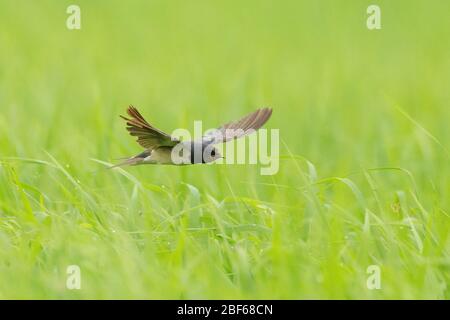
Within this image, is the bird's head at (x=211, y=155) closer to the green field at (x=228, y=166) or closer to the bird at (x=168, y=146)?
the bird at (x=168, y=146)

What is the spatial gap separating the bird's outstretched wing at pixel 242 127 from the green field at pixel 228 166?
0.22 metres

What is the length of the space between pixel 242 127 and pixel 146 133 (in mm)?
558

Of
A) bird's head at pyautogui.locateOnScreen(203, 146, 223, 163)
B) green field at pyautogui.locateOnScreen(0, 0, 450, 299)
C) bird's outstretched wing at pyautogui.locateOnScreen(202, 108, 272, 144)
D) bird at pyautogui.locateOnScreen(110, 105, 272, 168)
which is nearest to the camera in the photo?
green field at pyautogui.locateOnScreen(0, 0, 450, 299)

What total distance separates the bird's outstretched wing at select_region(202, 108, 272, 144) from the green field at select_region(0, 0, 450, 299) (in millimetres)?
225

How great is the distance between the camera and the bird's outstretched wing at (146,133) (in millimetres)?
4289

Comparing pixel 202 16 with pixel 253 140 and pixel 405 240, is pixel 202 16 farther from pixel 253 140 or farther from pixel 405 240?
pixel 405 240

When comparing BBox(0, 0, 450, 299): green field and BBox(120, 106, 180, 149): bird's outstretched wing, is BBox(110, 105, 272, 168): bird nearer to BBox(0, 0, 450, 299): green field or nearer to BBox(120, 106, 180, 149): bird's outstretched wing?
BBox(120, 106, 180, 149): bird's outstretched wing

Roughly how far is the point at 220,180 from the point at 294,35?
5.25 m

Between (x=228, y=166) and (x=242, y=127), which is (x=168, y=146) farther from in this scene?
(x=228, y=166)

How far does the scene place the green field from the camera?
4191mm

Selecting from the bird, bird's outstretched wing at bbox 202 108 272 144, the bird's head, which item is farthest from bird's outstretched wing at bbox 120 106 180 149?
bird's outstretched wing at bbox 202 108 272 144

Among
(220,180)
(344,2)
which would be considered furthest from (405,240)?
(344,2)

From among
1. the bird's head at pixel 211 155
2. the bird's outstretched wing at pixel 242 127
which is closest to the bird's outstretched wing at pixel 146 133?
the bird's head at pixel 211 155

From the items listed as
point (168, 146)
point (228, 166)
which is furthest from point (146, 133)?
point (228, 166)
